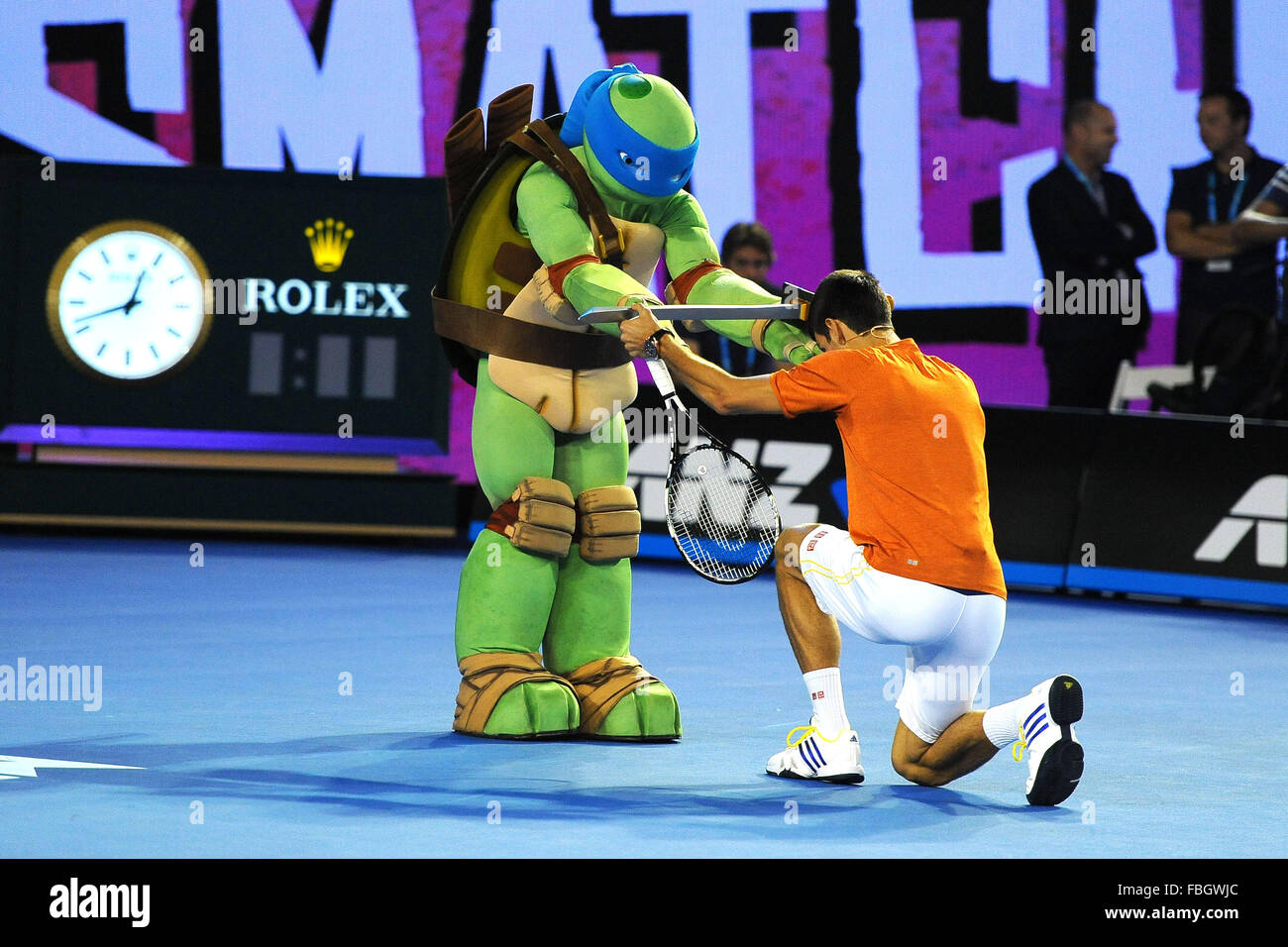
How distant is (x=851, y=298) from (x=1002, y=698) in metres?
2.16

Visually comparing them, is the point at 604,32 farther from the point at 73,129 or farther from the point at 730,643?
the point at 730,643

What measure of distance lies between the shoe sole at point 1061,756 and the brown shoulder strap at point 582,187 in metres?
1.85

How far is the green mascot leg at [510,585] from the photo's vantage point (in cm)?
528

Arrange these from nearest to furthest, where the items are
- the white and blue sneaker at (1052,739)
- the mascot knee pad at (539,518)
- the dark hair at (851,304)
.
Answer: the white and blue sneaker at (1052,739), the dark hair at (851,304), the mascot knee pad at (539,518)

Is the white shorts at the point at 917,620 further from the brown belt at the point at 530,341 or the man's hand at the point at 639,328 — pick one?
the brown belt at the point at 530,341

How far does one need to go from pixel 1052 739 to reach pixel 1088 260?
6.67 metres

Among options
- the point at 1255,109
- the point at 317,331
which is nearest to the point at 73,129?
the point at 317,331

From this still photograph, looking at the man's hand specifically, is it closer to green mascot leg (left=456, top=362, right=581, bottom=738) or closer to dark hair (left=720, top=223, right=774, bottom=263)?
green mascot leg (left=456, top=362, right=581, bottom=738)

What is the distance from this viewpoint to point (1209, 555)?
29.8ft

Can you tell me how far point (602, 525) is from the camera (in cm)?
555

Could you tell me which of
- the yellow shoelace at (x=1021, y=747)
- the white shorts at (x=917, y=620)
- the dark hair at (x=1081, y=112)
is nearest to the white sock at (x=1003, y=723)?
the yellow shoelace at (x=1021, y=747)

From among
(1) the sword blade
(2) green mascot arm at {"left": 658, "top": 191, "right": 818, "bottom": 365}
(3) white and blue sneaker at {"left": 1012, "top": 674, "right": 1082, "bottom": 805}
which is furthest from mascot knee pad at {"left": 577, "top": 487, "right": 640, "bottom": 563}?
(3) white and blue sneaker at {"left": 1012, "top": 674, "right": 1082, "bottom": 805}

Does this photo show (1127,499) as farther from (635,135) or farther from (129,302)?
(129,302)

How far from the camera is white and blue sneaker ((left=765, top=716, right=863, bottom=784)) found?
4.79 meters
